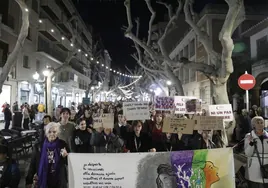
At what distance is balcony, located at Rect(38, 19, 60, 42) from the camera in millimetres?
31797

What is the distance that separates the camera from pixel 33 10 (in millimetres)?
30172

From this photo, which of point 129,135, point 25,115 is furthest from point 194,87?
point 129,135

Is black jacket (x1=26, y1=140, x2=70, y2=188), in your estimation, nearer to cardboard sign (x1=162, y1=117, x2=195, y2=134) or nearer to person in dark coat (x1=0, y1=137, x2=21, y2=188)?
person in dark coat (x1=0, y1=137, x2=21, y2=188)

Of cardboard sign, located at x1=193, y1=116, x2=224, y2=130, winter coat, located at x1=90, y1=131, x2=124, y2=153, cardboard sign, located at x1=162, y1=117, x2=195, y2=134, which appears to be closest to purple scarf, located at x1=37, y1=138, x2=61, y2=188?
winter coat, located at x1=90, y1=131, x2=124, y2=153

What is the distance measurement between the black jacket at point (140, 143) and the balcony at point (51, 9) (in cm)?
3282

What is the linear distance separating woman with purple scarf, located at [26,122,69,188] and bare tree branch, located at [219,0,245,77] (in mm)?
6232

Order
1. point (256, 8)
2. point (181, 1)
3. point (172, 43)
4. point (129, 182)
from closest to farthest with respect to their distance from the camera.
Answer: point (129, 182) < point (181, 1) < point (256, 8) < point (172, 43)

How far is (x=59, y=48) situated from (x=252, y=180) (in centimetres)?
4164

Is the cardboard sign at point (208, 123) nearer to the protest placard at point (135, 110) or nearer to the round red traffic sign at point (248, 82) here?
the protest placard at point (135, 110)

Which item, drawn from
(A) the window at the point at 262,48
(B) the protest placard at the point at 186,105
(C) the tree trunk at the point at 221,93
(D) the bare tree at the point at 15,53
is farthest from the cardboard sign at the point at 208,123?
(A) the window at the point at 262,48

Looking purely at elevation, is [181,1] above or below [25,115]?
above

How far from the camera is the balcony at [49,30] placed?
1252 inches

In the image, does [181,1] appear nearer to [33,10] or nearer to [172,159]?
[172,159]

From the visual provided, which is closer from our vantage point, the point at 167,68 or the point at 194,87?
the point at 167,68
